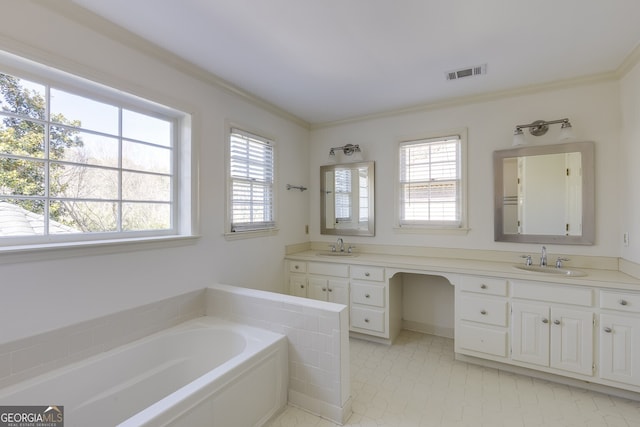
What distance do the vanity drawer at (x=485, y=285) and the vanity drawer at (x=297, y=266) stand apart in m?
1.59

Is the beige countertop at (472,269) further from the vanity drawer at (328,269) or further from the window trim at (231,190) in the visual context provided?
the window trim at (231,190)

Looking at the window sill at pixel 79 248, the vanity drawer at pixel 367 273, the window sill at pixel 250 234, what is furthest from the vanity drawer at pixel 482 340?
the window sill at pixel 79 248

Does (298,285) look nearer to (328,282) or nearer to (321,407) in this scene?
(328,282)

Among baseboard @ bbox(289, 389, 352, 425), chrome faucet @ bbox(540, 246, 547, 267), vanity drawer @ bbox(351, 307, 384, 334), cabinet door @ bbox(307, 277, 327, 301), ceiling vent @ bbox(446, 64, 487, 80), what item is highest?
ceiling vent @ bbox(446, 64, 487, 80)

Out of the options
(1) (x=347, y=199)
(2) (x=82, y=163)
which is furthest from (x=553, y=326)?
(2) (x=82, y=163)

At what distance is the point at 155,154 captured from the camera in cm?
221

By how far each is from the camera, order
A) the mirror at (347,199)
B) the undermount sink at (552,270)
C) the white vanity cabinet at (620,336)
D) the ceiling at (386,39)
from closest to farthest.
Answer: the ceiling at (386,39) < the white vanity cabinet at (620,336) < the undermount sink at (552,270) < the mirror at (347,199)

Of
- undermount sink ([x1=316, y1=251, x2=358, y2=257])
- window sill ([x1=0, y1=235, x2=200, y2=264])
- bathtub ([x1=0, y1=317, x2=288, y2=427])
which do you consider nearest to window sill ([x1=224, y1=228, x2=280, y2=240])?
window sill ([x1=0, y1=235, x2=200, y2=264])

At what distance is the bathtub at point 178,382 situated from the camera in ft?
4.54

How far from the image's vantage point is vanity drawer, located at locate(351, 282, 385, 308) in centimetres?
281

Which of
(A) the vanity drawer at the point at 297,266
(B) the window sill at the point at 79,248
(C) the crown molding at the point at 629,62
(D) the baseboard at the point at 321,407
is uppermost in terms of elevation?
(C) the crown molding at the point at 629,62

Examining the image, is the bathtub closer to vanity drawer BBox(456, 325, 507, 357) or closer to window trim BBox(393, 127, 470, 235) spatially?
vanity drawer BBox(456, 325, 507, 357)

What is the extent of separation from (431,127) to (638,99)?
150 centimetres

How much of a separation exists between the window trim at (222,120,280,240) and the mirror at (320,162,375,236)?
28.9 inches
